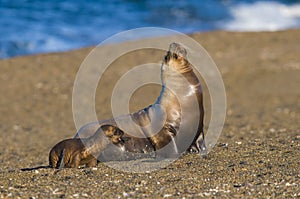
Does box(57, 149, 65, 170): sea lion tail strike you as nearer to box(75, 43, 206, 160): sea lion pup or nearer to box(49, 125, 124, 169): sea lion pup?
box(49, 125, 124, 169): sea lion pup

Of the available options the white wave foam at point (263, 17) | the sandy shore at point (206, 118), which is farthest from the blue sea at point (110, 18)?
the sandy shore at point (206, 118)

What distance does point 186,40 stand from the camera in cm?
1473

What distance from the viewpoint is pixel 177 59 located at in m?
6.15

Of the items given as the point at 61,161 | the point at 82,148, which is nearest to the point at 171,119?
the point at 82,148

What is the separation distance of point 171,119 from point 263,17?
52.6 feet

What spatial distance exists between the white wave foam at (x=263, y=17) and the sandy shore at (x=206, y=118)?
11.1ft

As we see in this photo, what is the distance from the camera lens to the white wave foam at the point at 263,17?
19.5m

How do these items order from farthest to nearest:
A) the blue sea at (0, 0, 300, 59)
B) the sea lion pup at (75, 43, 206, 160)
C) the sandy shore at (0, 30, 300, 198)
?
1. the blue sea at (0, 0, 300, 59)
2. the sea lion pup at (75, 43, 206, 160)
3. the sandy shore at (0, 30, 300, 198)

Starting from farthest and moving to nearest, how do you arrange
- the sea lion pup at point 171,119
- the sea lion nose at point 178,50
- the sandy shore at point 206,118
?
the sea lion nose at point 178,50, the sea lion pup at point 171,119, the sandy shore at point 206,118

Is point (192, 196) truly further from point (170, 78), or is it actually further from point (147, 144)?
point (170, 78)

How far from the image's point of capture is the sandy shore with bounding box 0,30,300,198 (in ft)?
16.8

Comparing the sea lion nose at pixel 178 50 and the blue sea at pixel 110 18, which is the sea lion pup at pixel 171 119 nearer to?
the sea lion nose at pixel 178 50

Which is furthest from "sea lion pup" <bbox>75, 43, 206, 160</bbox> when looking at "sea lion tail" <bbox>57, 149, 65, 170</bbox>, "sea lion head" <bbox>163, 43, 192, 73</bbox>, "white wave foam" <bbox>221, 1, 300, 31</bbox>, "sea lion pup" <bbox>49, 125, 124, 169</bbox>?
"white wave foam" <bbox>221, 1, 300, 31</bbox>

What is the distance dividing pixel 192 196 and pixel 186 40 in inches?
397
